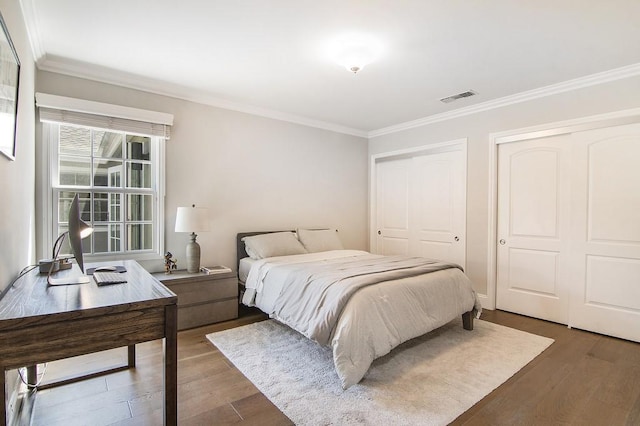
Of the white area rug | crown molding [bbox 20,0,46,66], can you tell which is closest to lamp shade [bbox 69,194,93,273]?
the white area rug

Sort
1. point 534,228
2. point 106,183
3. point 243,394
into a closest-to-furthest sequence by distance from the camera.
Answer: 1. point 243,394
2. point 106,183
3. point 534,228

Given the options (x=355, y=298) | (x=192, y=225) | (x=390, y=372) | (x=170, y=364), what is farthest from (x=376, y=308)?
(x=192, y=225)

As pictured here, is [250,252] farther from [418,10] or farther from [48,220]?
[418,10]

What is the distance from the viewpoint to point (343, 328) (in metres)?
2.29

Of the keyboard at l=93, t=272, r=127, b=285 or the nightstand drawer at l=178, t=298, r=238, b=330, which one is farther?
the nightstand drawer at l=178, t=298, r=238, b=330

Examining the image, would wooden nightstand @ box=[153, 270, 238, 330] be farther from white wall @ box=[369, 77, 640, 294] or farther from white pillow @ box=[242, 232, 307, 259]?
white wall @ box=[369, 77, 640, 294]

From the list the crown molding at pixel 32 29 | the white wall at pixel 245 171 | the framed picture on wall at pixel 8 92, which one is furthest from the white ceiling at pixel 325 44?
the framed picture on wall at pixel 8 92

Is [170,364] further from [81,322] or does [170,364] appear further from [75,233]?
[75,233]

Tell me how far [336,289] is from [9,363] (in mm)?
1842

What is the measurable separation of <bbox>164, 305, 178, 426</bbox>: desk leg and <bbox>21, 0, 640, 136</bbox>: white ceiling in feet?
6.42

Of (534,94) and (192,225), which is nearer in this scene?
(192,225)

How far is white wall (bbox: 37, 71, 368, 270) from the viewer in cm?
366

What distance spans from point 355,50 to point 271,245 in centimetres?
235

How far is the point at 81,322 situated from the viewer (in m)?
1.32
